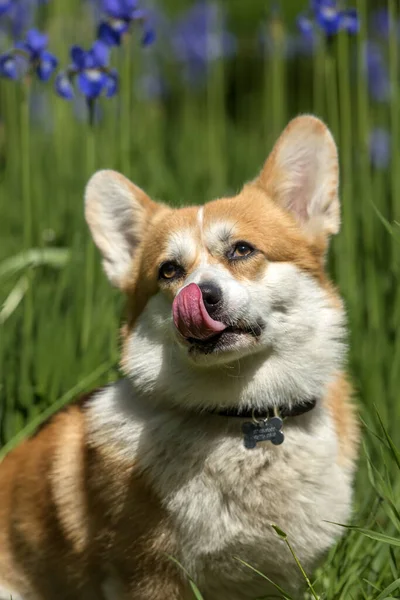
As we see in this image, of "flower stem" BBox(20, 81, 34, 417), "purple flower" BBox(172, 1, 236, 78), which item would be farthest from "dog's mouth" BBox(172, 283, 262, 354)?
"purple flower" BBox(172, 1, 236, 78)

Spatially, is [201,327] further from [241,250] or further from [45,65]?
[45,65]

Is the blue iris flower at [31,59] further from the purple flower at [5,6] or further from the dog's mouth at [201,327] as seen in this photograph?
the dog's mouth at [201,327]

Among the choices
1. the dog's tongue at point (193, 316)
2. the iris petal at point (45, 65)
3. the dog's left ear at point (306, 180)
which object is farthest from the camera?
the iris petal at point (45, 65)

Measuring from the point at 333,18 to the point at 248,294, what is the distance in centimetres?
167

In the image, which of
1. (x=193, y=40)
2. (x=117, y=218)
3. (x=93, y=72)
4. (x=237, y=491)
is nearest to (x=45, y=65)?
(x=93, y=72)

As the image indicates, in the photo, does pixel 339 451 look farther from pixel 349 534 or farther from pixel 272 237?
pixel 272 237

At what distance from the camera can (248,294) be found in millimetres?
2678

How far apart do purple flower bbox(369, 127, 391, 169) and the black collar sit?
2907mm

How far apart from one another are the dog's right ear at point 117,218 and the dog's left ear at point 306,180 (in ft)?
1.47

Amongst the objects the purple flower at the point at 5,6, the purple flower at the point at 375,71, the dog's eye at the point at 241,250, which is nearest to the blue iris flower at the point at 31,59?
the purple flower at the point at 5,6

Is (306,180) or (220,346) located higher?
(306,180)

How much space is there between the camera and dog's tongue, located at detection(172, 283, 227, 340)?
257cm

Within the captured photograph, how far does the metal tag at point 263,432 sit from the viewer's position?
2.74m

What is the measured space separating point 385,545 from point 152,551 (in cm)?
73
